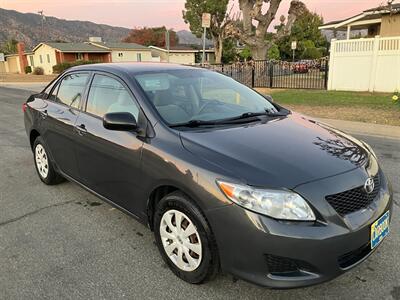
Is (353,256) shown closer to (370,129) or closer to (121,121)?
(121,121)

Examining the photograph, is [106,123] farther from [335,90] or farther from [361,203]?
[335,90]

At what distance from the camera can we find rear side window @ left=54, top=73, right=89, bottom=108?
13.5 ft

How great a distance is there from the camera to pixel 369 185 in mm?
2639

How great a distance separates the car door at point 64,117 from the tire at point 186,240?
5.14 ft

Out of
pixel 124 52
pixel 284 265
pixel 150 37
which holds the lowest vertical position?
pixel 284 265

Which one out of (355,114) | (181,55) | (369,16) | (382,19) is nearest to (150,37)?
(181,55)

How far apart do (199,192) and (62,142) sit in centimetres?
229

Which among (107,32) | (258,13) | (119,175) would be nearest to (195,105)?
(119,175)

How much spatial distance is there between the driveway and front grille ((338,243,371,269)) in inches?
13.9

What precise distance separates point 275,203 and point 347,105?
10.7 metres

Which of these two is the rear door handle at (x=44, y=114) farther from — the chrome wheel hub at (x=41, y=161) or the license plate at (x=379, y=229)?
the license plate at (x=379, y=229)

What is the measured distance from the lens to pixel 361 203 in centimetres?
253

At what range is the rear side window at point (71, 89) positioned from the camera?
13.5 ft

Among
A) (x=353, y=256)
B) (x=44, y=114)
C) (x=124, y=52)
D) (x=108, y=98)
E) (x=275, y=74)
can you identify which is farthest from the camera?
(x=124, y=52)
